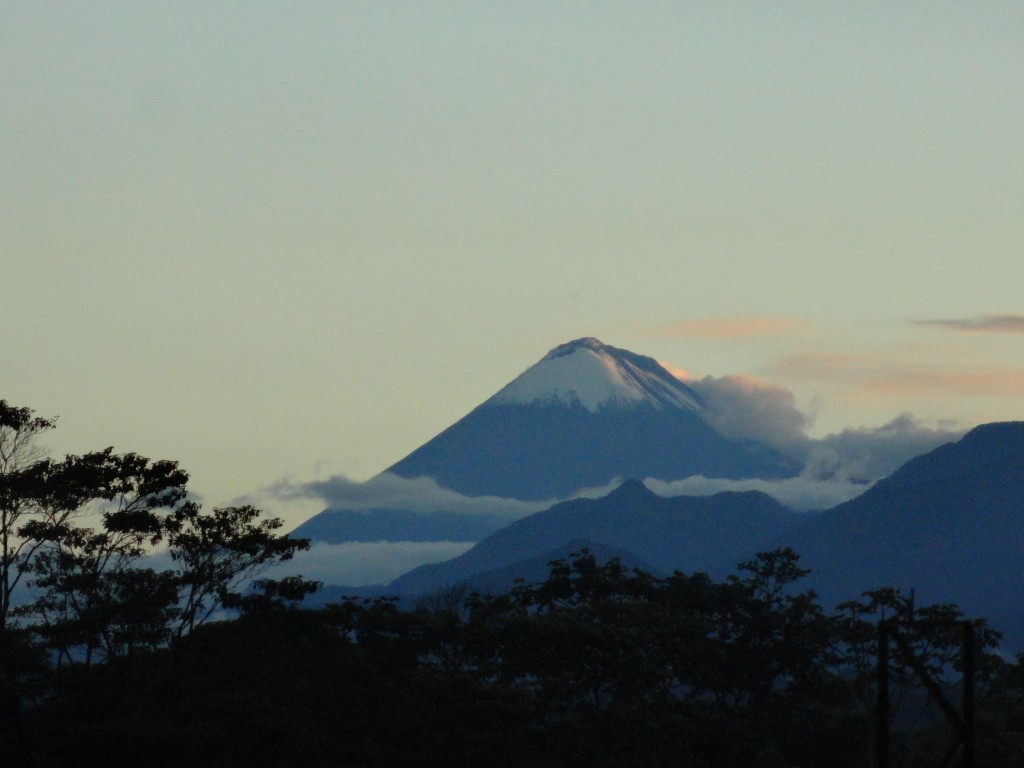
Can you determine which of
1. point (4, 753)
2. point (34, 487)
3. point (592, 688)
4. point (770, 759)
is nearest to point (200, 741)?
point (4, 753)

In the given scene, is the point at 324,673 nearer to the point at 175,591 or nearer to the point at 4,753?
the point at 175,591

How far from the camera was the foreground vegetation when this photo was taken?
186 ft

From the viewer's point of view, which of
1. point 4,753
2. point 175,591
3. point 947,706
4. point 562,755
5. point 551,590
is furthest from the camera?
point 551,590

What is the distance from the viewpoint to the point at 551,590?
79000 mm

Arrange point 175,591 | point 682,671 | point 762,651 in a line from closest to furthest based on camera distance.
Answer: point 175,591 < point 682,671 < point 762,651

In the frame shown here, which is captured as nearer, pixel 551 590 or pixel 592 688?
pixel 592 688

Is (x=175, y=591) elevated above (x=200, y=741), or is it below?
above

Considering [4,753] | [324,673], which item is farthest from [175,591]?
[4,753]

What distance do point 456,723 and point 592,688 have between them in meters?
7.94

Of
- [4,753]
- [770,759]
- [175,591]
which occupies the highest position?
[175,591]

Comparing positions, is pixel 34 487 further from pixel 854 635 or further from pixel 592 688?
pixel 854 635

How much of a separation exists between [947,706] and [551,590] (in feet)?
159

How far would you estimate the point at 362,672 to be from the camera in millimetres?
67625

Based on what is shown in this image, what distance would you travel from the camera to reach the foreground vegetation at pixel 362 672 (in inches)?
2234
